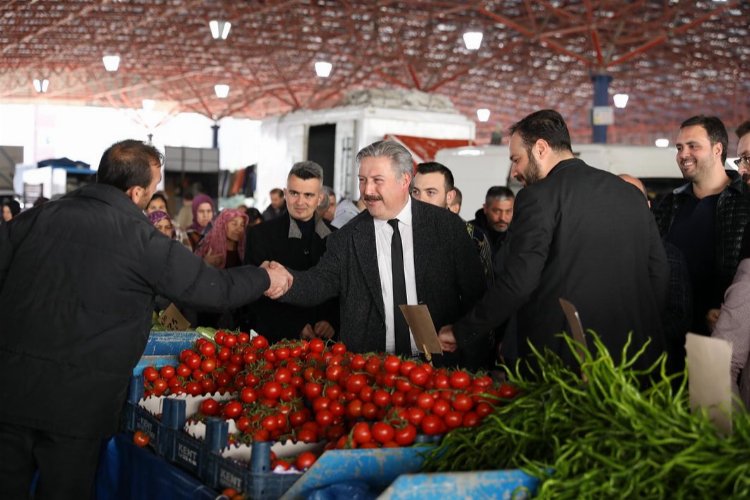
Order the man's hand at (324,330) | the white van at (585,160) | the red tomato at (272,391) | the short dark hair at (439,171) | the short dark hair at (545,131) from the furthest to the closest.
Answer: the white van at (585,160)
the short dark hair at (439,171)
the man's hand at (324,330)
the short dark hair at (545,131)
the red tomato at (272,391)

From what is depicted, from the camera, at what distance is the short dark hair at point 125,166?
10.8 ft

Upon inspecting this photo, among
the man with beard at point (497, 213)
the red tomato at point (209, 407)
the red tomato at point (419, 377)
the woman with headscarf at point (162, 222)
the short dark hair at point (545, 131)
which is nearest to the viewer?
the red tomato at point (419, 377)

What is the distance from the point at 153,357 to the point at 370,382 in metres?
1.38

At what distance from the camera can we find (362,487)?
2.48 meters

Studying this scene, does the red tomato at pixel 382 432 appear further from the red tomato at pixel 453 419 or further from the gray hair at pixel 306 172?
the gray hair at pixel 306 172

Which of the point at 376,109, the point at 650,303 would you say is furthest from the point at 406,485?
the point at 376,109

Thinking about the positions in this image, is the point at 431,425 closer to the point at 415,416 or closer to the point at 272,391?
the point at 415,416

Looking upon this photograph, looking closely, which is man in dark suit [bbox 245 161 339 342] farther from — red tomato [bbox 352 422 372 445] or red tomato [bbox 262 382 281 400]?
red tomato [bbox 352 422 372 445]

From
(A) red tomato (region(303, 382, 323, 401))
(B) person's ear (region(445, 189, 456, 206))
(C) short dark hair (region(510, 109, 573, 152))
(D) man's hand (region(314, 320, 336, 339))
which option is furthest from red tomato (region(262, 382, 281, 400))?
(B) person's ear (region(445, 189, 456, 206))

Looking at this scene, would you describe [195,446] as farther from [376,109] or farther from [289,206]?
[376,109]

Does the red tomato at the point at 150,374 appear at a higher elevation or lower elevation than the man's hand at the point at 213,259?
lower

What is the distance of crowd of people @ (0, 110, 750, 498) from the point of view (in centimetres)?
314

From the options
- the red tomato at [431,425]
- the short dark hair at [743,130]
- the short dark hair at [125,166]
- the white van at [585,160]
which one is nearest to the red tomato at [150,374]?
the short dark hair at [125,166]

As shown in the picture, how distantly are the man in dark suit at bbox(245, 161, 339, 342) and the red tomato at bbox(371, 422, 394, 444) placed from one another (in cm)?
235
